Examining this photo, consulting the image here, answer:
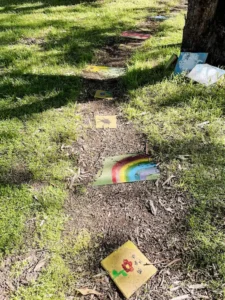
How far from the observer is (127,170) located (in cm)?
239

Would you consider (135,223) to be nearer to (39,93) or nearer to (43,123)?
(43,123)

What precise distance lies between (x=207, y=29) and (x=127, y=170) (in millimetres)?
2317

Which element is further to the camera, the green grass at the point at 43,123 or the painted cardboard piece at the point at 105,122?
the painted cardboard piece at the point at 105,122

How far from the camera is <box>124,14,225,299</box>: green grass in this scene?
183 centimetres

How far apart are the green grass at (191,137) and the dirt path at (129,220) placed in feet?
0.36

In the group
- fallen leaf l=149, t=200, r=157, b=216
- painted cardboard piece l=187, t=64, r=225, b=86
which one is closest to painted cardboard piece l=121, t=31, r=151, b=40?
painted cardboard piece l=187, t=64, r=225, b=86

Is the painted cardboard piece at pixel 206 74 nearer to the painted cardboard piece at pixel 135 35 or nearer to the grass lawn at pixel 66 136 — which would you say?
the grass lawn at pixel 66 136

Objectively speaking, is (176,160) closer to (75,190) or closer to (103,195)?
(103,195)

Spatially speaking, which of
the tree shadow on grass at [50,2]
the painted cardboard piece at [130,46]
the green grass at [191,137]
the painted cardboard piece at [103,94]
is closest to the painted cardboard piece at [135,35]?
the painted cardboard piece at [130,46]

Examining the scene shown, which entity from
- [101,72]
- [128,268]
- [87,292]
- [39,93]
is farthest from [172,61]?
[87,292]

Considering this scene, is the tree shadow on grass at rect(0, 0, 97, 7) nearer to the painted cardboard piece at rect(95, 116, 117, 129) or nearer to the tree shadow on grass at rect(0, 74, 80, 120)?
the tree shadow on grass at rect(0, 74, 80, 120)

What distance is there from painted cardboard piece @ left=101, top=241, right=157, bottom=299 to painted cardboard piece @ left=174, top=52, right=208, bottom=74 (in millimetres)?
2578

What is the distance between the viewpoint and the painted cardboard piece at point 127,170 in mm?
2316

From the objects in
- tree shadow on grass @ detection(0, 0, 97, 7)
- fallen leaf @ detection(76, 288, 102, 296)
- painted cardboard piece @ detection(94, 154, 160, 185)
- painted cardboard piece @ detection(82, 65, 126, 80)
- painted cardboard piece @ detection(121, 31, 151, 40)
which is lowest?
fallen leaf @ detection(76, 288, 102, 296)
